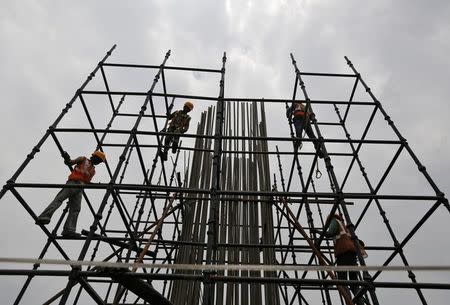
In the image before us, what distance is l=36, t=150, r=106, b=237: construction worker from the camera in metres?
5.22

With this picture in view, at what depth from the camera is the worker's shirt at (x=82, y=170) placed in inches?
224

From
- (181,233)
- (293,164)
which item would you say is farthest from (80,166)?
(293,164)

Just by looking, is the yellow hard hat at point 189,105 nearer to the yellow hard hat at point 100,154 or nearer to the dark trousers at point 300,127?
the dark trousers at point 300,127

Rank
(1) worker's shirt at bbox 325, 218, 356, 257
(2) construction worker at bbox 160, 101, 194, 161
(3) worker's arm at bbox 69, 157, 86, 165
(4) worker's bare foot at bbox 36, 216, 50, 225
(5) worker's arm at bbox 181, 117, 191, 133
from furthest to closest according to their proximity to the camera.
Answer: (5) worker's arm at bbox 181, 117, 191, 133 < (2) construction worker at bbox 160, 101, 194, 161 < (3) worker's arm at bbox 69, 157, 86, 165 < (1) worker's shirt at bbox 325, 218, 356, 257 < (4) worker's bare foot at bbox 36, 216, 50, 225

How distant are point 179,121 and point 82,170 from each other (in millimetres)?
3112

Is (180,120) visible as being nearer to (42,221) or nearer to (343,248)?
(42,221)

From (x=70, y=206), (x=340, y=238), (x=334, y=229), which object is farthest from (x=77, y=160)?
(x=340, y=238)

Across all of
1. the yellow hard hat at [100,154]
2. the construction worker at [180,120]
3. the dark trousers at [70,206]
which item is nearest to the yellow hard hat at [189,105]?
the construction worker at [180,120]

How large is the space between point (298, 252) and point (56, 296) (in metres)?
4.80

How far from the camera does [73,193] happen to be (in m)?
5.63

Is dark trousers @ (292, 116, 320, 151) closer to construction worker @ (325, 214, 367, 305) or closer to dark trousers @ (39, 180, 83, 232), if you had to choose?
construction worker @ (325, 214, 367, 305)

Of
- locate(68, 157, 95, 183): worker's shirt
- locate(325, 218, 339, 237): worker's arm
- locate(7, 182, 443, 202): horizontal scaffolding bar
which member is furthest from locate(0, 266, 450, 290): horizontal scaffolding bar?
locate(68, 157, 95, 183): worker's shirt

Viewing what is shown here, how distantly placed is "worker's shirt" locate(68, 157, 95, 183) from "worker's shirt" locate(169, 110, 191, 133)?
8.77 feet

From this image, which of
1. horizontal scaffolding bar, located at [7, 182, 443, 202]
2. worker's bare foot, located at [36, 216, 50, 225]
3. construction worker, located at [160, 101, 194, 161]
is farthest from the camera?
construction worker, located at [160, 101, 194, 161]
